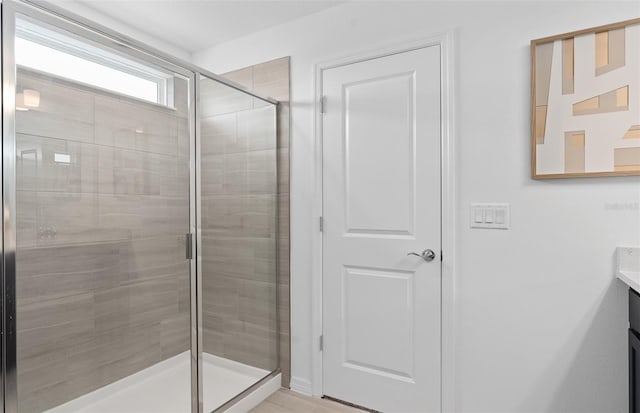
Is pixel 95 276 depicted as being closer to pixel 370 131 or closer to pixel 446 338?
pixel 370 131

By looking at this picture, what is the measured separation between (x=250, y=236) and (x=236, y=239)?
13 cm

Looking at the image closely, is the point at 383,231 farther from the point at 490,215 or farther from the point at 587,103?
the point at 587,103

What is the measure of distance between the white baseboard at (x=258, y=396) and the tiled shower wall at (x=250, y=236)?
0.07 m

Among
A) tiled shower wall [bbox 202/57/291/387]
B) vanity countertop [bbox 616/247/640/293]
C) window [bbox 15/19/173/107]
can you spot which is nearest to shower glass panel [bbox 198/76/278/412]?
tiled shower wall [bbox 202/57/291/387]

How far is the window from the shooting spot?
130 centimetres

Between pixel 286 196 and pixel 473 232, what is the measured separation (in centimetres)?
121

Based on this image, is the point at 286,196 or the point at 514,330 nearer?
the point at 514,330

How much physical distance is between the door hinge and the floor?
107cm

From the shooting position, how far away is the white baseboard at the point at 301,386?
7.96 ft

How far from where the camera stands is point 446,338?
2.00 m

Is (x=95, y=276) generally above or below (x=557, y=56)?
below

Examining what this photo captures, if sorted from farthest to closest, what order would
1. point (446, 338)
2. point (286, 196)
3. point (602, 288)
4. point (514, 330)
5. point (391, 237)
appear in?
point (286, 196)
point (391, 237)
point (446, 338)
point (514, 330)
point (602, 288)

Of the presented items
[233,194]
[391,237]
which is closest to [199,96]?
[233,194]

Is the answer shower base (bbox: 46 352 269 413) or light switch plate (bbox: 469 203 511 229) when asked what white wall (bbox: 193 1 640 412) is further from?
shower base (bbox: 46 352 269 413)
